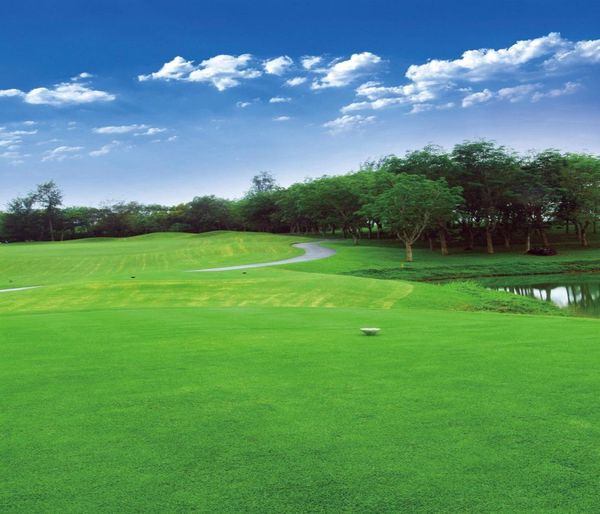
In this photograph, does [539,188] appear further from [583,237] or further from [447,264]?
[447,264]

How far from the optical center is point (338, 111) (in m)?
61.2

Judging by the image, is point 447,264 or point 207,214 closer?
point 447,264

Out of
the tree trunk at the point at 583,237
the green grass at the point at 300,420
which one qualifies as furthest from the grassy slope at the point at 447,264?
the green grass at the point at 300,420

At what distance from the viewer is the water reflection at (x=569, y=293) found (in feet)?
94.4

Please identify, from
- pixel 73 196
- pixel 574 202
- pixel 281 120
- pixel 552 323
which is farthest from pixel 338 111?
pixel 73 196

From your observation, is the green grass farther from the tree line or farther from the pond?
the tree line

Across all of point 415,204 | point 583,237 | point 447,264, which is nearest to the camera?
point 447,264

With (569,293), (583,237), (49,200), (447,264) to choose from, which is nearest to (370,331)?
(569,293)

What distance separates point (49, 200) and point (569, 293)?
347 ft

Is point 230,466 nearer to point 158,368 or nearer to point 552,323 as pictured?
point 158,368

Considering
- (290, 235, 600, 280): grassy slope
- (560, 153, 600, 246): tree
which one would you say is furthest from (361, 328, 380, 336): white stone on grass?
(560, 153, 600, 246): tree

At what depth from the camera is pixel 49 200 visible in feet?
364

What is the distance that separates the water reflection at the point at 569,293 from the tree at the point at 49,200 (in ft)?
325

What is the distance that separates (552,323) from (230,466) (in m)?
11.5
